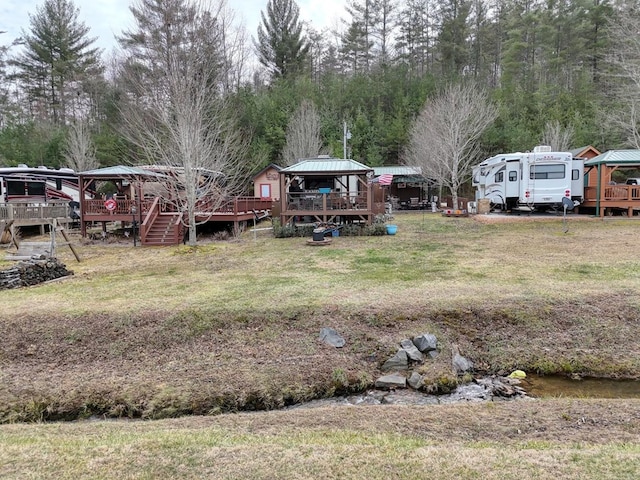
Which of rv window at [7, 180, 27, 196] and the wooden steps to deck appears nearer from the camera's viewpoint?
the wooden steps to deck

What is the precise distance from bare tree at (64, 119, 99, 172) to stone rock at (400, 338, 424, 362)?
28.2m

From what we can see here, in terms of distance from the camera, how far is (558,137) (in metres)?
27.2

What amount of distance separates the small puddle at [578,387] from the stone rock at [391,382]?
5.25 feet

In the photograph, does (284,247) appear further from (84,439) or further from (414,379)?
(84,439)

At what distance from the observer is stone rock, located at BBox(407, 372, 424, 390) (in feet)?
18.5

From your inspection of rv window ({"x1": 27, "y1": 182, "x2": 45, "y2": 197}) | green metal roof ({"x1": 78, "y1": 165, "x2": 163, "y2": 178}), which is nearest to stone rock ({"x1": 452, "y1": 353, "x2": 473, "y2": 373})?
green metal roof ({"x1": 78, "y1": 165, "x2": 163, "y2": 178})

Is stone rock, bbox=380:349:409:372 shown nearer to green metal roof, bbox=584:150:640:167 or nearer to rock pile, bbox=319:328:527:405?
rock pile, bbox=319:328:527:405

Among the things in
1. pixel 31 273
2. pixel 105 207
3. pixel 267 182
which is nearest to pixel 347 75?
pixel 267 182

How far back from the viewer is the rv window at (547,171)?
18859mm

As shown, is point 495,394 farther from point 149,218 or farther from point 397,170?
point 397,170

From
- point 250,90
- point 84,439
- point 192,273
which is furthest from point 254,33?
point 84,439

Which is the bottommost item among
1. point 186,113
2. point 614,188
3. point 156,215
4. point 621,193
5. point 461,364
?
point 461,364

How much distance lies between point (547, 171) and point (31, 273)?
19837 mm

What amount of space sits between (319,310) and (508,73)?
35.6 m
